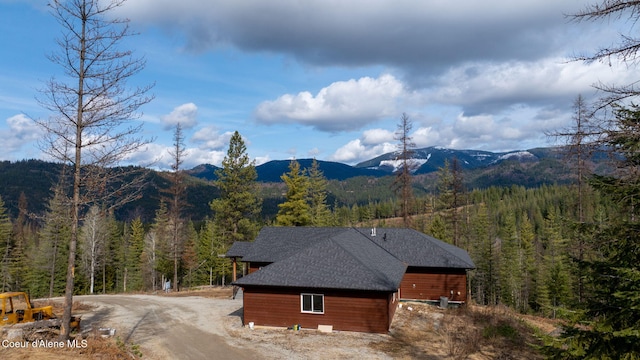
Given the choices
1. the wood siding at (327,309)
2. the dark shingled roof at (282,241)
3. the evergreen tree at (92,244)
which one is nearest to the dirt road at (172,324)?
the wood siding at (327,309)

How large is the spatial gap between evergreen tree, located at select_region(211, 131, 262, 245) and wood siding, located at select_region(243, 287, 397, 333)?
21.1 m

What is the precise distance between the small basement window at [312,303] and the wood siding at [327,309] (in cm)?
19

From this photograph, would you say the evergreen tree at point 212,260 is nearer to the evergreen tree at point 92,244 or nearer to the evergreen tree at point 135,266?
the evergreen tree at point 135,266

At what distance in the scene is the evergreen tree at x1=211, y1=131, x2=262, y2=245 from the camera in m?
42.8

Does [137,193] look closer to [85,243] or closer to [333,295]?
[333,295]

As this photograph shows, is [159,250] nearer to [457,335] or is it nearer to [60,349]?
[60,349]

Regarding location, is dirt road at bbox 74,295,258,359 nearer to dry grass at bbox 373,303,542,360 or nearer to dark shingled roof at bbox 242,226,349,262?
dark shingled roof at bbox 242,226,349,262

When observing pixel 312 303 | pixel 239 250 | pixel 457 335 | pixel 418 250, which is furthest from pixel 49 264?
pixel 457 335

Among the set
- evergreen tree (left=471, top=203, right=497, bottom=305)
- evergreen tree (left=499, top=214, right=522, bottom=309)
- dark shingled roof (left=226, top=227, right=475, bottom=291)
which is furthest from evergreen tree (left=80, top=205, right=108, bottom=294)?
evergreen tree (left=499, top=214, right=522, bottom=309)

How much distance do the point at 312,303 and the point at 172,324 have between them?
8316 millimetres

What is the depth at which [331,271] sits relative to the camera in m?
21.9

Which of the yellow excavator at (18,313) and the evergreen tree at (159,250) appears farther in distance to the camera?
the evergreen tree at (159,250)

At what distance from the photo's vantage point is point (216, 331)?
68.8 feet

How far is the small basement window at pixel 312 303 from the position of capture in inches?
840
